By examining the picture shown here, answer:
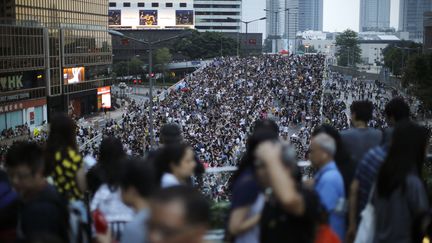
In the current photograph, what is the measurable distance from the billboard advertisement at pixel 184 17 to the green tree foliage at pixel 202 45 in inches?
663

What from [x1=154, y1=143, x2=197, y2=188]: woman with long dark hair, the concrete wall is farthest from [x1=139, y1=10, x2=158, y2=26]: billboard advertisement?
[x1=154, y1=143, x2=197, y2=188]: woman with long dark hair

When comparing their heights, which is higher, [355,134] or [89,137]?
[355,134]

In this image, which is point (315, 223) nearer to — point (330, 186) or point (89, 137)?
point (330, 186)

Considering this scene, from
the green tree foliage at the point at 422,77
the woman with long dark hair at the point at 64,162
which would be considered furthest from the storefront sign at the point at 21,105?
the woman with long dark hair at the point at 64,162

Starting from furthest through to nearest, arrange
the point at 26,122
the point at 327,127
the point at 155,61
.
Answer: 1. the point at 155,61
2. the point at 26,122
3. the point at 327,127

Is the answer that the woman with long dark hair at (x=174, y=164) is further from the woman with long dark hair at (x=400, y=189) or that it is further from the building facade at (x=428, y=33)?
the building facade at (x=428, y=33)

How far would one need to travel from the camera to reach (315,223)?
142 inches

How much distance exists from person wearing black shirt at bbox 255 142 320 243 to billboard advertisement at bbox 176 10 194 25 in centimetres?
11567

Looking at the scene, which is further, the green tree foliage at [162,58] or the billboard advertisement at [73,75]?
the green tree foliage at [162,58]

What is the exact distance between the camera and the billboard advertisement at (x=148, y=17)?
11769cm

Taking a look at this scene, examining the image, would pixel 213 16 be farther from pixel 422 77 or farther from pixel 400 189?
pixel 400 189

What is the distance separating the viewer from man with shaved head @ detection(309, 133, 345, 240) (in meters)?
4.59

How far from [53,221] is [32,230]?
151 millimetres

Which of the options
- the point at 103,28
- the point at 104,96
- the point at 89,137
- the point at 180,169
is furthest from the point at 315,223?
the point at 103,28
